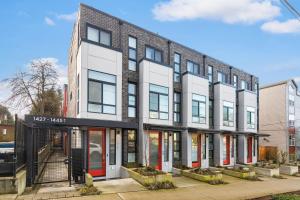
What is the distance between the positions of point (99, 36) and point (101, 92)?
10.9 feet

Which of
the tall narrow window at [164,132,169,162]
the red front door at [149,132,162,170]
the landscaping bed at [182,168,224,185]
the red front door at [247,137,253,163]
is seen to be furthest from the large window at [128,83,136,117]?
the red front door at [247,137,253,163]

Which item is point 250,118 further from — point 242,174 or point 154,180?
point 154,180

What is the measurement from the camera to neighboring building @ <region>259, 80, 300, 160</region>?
37156mm

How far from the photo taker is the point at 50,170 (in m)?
14.6

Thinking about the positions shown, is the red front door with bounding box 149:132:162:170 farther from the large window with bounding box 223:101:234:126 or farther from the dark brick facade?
the large window with bounding box 223:101:234:126

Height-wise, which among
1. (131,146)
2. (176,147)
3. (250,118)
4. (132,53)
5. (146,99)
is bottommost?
(176,147)

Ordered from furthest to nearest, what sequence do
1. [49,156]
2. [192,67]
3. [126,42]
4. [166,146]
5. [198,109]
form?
[192,67], [198,109], [166,146], [49,156], [126,42]

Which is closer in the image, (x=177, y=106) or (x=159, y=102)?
(x=159, y=102)

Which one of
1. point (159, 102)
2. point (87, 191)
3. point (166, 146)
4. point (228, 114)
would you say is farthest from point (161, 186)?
point (228, 114)

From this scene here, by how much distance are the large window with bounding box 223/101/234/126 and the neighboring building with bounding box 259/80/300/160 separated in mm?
15480

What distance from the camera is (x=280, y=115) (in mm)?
37312

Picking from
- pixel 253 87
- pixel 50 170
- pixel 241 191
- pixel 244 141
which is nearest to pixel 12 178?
pixel 50 170

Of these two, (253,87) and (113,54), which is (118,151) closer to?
(113,54)

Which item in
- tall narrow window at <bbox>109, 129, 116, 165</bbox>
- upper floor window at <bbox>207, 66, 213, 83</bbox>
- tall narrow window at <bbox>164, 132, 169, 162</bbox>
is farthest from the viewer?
upper floor window at <bbox>207, 66, 213, 83</bbox>
